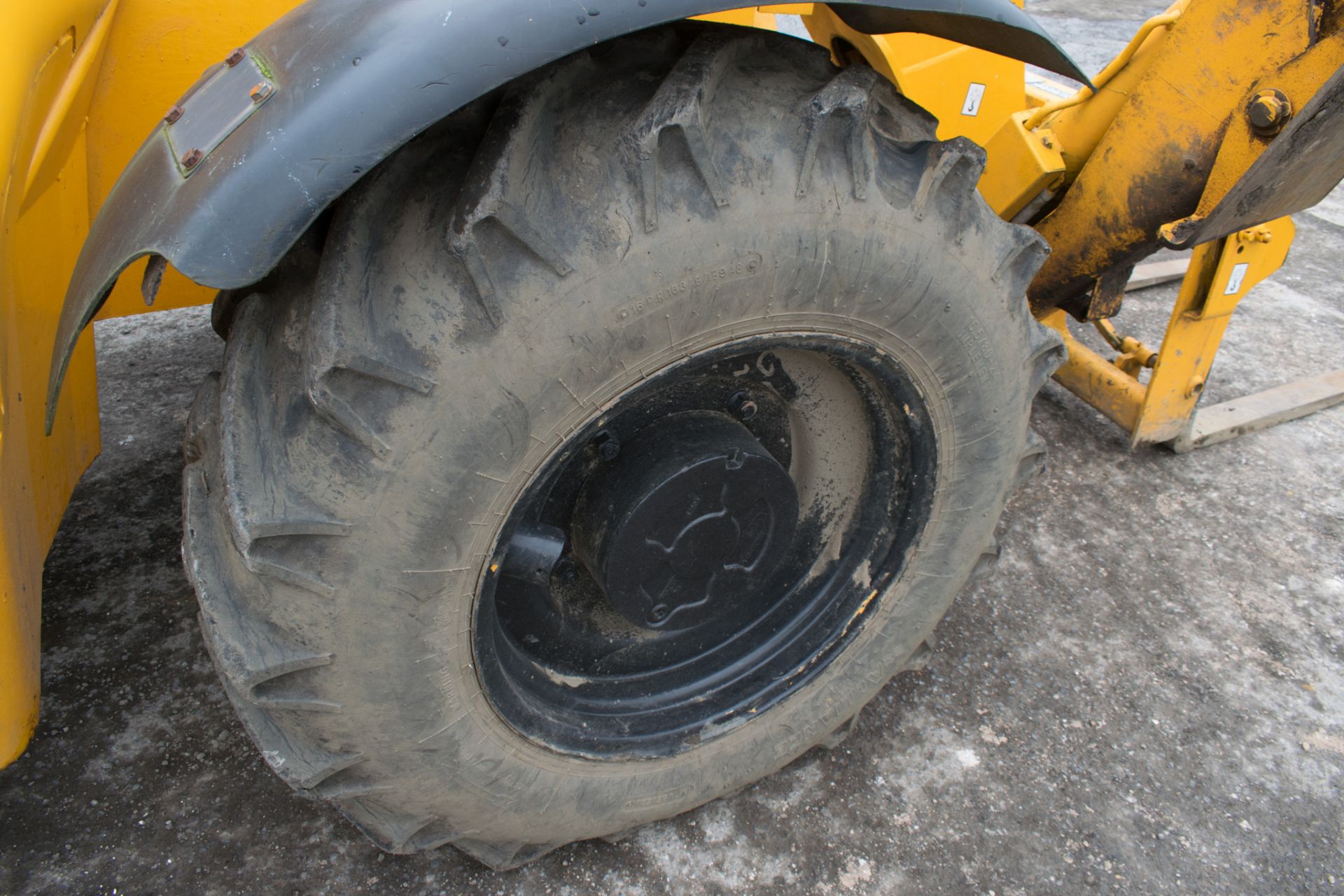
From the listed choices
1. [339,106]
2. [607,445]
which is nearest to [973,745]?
[607,445]

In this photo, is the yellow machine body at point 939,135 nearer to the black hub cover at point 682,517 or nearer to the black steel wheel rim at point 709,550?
the black steel wheel rim at point 709,550

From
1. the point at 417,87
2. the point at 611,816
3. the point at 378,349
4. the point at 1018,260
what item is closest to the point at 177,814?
the point at 611,816

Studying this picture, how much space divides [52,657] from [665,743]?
1501mm

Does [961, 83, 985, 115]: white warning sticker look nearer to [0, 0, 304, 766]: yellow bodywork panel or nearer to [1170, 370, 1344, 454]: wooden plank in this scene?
[1170, 370, 1344, 454]: wooden plank

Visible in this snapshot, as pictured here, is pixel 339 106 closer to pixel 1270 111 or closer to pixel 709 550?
pixel 709 550

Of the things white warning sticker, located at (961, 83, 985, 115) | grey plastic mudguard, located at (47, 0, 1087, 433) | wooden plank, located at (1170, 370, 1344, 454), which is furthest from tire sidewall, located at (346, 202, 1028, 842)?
wooden plank, located at (1170, 370, 1344, 454)

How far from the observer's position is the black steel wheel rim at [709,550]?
58.3 inches

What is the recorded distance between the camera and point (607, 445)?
152 centimetres

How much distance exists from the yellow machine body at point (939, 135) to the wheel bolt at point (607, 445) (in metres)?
0.81

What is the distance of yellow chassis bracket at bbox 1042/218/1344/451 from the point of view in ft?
8.25

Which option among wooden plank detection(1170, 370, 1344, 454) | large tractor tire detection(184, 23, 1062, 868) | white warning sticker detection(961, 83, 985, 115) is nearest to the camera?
large tractor tire detection(184, 23, 1062, 868)

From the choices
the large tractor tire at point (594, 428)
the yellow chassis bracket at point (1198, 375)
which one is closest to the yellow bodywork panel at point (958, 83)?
the yellow chassis bracket at point (1198, 375)

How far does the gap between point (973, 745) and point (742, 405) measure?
39.0 inches

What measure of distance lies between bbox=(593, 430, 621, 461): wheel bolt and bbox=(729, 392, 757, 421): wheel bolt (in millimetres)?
228
